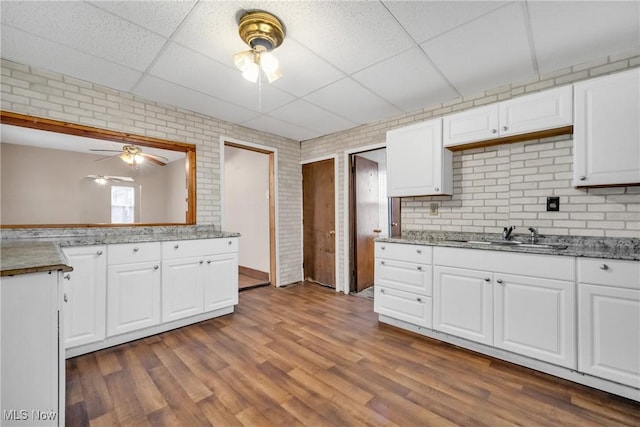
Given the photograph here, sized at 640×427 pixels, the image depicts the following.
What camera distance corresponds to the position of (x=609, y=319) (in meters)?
1.68

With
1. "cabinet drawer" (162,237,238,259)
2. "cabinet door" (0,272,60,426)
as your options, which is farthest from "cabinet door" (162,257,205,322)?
"cabinet door" (0,272,60,426)

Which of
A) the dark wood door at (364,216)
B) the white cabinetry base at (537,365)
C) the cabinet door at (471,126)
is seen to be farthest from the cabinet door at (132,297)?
the cabinet door at (471,126)

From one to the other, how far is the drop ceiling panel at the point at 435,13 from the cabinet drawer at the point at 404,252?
1.77 meters

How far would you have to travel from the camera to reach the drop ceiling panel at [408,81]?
7.48 ft

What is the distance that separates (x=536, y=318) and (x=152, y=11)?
3.38m

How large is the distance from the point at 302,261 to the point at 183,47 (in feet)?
11.3

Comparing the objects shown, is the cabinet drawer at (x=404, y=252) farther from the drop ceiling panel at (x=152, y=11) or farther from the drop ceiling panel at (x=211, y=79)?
the drop ceiling panel at (x=152, y=11)

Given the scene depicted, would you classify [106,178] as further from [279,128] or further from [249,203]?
[249,203]

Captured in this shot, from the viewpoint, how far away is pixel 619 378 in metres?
1.66

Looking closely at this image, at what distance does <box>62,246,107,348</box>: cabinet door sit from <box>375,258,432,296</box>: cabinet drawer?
256 centimetres

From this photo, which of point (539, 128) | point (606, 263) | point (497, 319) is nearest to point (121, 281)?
point (497, 319)

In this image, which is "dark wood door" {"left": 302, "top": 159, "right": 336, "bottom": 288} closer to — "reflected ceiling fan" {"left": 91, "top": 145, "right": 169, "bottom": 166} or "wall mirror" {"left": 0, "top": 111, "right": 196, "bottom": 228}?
"wall mirror" {"left": 0, "top": 111, "right": 196, "bottom": 228}

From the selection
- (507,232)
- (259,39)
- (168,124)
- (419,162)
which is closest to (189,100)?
(168,124)

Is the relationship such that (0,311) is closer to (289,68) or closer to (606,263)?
(289,68)
